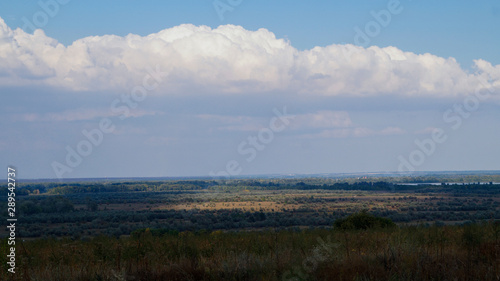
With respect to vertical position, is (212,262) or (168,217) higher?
(212,262)

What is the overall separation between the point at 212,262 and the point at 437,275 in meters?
4.19

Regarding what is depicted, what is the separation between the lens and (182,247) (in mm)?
10602

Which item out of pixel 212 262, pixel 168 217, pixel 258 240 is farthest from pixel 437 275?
pixel 168 217

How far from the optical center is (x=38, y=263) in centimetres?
944

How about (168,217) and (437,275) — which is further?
(168,217)

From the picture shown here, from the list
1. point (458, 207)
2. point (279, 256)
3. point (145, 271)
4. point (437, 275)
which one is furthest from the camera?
point (458, 207)

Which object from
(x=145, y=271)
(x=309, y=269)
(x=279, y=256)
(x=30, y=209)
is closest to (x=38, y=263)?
(x=145, y=271)

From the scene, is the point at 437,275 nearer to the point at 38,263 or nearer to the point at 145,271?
the point at 145,271

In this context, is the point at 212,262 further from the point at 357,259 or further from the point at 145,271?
the point at 357,259

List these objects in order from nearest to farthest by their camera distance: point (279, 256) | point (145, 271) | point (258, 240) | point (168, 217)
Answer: point (145, 271) < point (279, 256) < point (258, 240) < point (168, 217)

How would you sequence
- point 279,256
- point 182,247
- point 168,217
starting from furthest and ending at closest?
point 168,217 → point 182,247 → point 279,256

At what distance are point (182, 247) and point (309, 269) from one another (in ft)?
12.3

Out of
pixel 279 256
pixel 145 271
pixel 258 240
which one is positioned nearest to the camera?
pixel 145 271

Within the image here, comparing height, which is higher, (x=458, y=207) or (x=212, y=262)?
(x=212, y=262)
